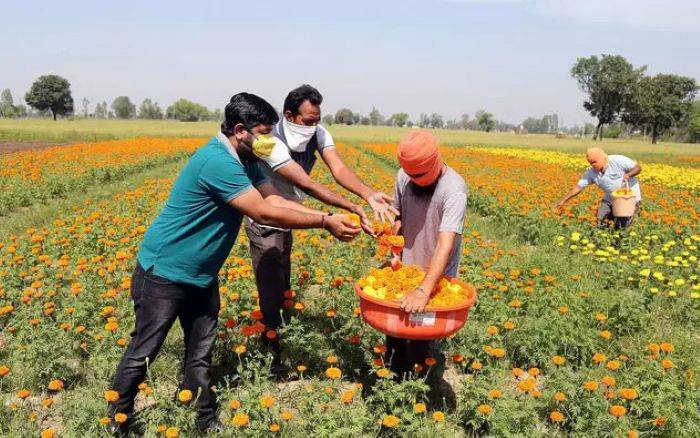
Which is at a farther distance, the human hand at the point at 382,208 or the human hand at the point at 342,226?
the human hand at the point at 382,208

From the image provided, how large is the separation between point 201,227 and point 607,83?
8627 cm

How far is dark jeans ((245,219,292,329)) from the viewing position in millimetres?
3781

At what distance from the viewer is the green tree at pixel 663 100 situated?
6800cm

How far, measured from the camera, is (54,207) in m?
9.44

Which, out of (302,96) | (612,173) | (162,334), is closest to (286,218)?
(162,334)

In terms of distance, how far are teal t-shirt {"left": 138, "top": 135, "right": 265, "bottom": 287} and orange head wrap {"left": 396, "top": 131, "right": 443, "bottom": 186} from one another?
0.89 metres

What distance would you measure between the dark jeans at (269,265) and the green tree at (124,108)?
162115mm

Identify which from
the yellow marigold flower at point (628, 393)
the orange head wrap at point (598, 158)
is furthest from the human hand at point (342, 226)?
the orange head wrap at point (598, 158)

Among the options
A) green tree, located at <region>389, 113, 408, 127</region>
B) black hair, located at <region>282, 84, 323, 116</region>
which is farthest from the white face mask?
green tree, located at <region>389, 113, 408, 127</region>

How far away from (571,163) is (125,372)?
26.6 metres

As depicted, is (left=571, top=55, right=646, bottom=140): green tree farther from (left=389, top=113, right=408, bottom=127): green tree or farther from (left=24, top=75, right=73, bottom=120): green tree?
(left=24, top=75, right=73, bottom=120): green tree

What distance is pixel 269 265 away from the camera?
381cm

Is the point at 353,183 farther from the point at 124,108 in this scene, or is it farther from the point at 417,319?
the point at 124,108

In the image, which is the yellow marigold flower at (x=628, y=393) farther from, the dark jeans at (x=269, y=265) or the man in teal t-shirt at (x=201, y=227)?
the dark jeans at (x=269, y=265)
